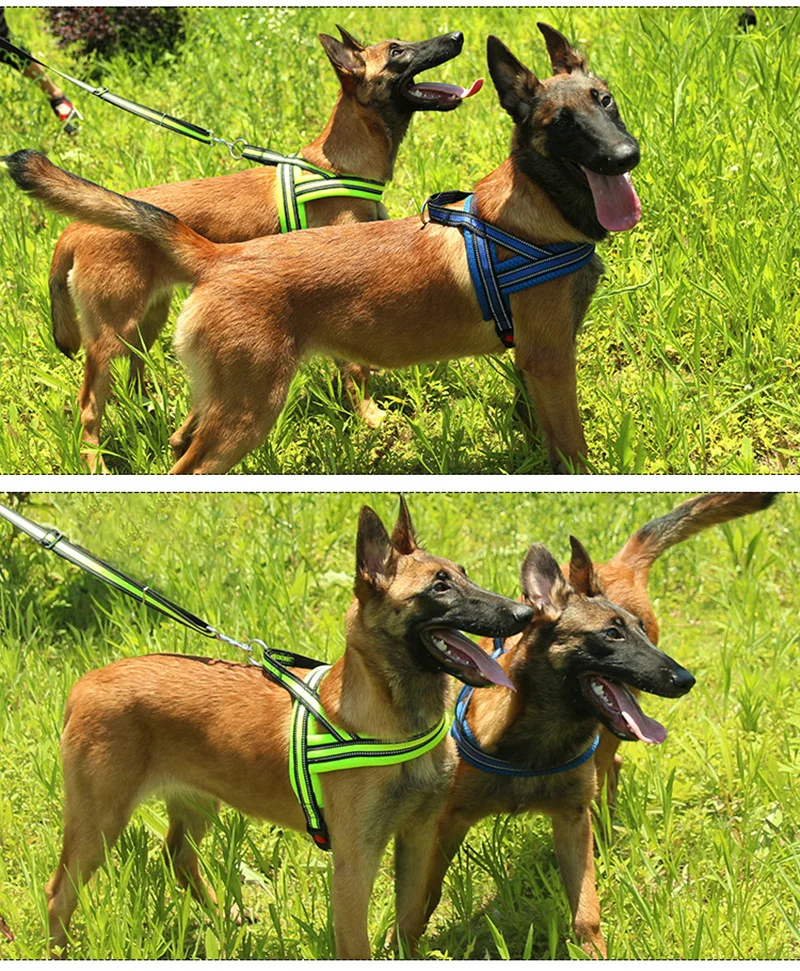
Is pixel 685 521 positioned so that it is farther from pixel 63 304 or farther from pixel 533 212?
pixel 63 304

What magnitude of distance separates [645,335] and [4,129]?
4626 mm

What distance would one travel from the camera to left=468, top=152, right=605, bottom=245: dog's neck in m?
4.09

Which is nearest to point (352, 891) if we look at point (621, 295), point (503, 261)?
point (503, 261)

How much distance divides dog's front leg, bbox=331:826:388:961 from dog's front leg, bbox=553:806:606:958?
705mm

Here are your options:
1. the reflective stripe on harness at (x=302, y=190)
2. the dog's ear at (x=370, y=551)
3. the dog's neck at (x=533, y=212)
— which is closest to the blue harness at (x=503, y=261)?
the dog's neck at (x=533, y=212)

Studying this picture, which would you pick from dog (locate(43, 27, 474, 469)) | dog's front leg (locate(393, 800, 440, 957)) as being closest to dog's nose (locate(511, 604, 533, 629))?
dog's front leg (locate(393, 800, 440, 957))

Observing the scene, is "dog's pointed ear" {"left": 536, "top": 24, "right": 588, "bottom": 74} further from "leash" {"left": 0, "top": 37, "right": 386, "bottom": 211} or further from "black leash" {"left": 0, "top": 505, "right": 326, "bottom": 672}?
"black leash" {"left": 0, "top": 505, "right": 326, "bottom": 672}

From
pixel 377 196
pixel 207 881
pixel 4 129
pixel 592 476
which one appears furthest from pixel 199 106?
pixel 207 881

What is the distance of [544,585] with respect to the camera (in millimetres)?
3725

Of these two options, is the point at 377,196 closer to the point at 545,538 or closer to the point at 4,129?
the point at 545,538

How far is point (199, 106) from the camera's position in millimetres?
6996

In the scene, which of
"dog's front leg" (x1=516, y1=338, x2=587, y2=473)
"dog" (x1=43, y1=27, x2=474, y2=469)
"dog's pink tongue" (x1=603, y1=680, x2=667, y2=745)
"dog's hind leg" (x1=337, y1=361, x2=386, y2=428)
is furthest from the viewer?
"dog's hind leg" (x1=337, y1=361, x2=386, y2=428)

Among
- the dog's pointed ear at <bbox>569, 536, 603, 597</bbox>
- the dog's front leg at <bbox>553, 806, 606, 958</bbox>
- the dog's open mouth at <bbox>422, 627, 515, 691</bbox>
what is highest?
the dog's pointed ear at <bbox>569, 536, 603, 597</bbox>

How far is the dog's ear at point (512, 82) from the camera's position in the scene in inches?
154
